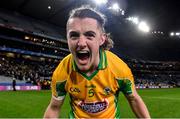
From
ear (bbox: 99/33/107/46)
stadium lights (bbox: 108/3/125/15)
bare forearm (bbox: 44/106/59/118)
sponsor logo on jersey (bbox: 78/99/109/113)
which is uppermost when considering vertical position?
stadium lights (bbox: 108/3/125/15)

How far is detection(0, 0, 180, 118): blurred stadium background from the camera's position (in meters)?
57.3

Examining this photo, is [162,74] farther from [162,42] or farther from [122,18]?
[122,18]

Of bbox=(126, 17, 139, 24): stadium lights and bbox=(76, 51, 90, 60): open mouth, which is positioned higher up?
bbox=(126, 17, 139, 24): stadium lights

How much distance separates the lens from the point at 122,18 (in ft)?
274

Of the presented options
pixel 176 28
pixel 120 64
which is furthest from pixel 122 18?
pixel 120 64

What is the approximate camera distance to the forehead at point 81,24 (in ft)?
12.8

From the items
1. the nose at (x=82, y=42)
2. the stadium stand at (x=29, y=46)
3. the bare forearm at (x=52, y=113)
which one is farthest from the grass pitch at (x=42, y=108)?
the stadium stand at (x=29, y=46)

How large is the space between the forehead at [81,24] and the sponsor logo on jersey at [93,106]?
0.95m

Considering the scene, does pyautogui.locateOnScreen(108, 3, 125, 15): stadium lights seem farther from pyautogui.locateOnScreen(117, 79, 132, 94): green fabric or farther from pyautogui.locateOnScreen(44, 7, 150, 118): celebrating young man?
pyautogui.locateOnScreen(117, 79, 132, 94): green fabric

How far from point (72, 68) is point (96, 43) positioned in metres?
0.50

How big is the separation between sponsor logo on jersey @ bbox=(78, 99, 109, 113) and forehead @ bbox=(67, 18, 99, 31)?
0.95 meters

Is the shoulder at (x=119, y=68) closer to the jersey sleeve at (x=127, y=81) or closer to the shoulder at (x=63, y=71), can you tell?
the jersey sleeve at (x=127, y=81)

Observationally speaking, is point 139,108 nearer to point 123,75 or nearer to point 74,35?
point 123,75

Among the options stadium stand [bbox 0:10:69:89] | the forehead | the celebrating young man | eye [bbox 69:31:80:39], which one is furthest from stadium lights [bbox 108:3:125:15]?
eye [bbox 69:31:80:39]
